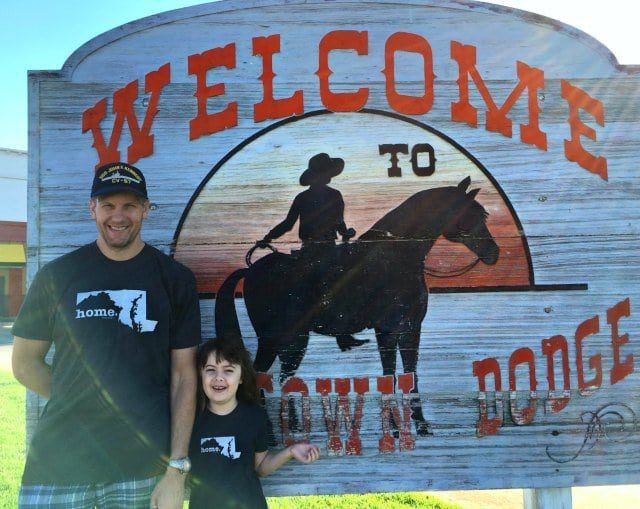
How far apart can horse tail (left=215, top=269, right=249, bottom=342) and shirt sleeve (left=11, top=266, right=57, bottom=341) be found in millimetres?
733

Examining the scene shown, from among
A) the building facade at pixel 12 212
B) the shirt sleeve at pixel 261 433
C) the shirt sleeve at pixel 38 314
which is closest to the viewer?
the shirt sleeve at pixel 38 314

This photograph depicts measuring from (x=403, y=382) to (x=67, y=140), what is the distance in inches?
80.7

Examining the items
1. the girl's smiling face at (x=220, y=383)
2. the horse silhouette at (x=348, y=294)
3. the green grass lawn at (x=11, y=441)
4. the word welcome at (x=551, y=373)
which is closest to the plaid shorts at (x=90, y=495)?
the girl's smiling face at (x=220, y=383)

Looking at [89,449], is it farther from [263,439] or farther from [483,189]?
[483,189]

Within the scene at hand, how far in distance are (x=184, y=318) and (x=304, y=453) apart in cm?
85

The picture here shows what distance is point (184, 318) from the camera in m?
2.13

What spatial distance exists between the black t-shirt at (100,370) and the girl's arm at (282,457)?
19.2 inches

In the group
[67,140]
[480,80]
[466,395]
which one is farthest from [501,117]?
[67,140]

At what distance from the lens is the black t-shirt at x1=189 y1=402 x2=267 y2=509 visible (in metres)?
2.12

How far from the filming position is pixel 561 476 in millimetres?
2516

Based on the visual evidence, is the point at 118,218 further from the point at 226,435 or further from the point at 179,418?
the point at 226,435

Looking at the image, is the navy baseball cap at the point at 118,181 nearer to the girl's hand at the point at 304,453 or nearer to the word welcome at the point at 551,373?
the girl's hand at the point at 304,453

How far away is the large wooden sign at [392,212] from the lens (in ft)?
8.20

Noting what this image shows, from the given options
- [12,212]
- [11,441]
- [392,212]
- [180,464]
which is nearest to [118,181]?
[180,464]
